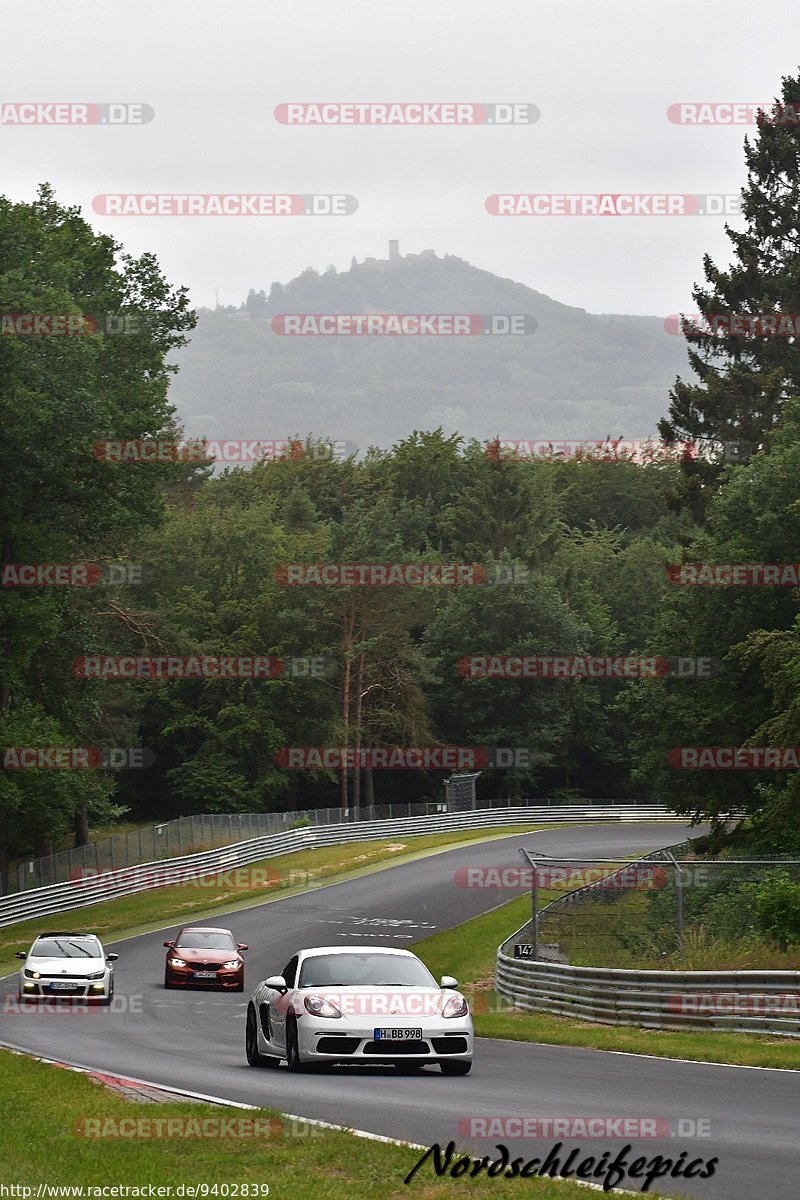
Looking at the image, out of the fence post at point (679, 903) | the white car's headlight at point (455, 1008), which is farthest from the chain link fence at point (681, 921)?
the white car's headlight at point (455, 1008)

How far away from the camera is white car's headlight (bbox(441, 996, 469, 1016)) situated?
1584 cm

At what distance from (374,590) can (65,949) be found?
5717 cm

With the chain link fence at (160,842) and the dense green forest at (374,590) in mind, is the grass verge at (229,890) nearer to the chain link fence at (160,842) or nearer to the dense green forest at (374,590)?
the chain link fence at (160,842)

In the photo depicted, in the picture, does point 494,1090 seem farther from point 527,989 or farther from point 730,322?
point 730,322

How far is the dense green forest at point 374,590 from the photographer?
45.6 metres

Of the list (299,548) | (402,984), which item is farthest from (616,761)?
(402,984)

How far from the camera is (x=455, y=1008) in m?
15.9

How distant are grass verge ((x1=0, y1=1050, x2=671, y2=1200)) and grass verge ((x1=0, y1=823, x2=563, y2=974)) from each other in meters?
29.9

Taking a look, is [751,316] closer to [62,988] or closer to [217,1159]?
[62,988]

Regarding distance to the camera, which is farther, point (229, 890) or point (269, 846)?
point (269, 846)

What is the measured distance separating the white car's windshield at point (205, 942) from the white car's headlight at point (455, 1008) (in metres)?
19.1

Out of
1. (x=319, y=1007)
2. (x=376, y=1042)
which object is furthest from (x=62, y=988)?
(x=376, y=1042)

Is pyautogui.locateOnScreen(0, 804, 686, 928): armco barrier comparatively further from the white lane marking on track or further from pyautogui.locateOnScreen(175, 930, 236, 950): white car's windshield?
the white lane marking on track

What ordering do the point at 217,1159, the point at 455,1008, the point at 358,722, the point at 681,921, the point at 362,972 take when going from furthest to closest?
the point at 358,722
the point at 681,921
the point at 362,972
the point at 455,1008
the point at 217,1159
